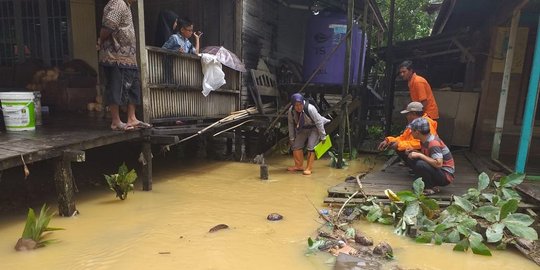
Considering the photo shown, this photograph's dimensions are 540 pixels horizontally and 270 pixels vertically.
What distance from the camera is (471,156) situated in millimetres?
7320

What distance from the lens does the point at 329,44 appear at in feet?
28.5

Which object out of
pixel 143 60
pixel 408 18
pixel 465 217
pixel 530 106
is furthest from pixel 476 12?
pixel 408 18

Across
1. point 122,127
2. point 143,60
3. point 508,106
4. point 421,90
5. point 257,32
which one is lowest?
point 122,127

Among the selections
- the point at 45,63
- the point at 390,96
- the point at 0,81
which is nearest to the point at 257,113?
the point at 390,96

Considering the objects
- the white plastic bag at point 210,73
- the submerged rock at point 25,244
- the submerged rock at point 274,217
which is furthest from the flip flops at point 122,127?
the submerged rock at point 274,217

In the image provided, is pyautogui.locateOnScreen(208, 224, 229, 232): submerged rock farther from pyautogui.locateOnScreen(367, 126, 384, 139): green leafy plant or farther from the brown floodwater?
pyautogui.locateOnScreen(367, 126, 384, 139): green leafy plant

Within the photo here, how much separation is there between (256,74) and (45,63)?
4.72 meters

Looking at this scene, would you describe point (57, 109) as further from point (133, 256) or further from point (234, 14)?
point (133, 256)

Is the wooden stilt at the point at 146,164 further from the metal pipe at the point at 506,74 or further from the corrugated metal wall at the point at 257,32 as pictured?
Result: the metal pipe at the point at 506,74

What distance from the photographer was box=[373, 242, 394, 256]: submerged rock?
3.49 meters

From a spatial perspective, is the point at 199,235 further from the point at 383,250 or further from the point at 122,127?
the point at 122,127

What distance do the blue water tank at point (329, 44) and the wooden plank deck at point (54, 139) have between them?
194 inches

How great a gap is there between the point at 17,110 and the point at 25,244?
6.99ft

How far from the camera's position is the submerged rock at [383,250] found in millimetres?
3487
